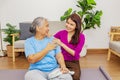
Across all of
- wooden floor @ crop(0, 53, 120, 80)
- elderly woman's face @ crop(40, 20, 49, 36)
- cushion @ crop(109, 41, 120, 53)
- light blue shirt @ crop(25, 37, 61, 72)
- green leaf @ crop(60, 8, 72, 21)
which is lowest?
wooden floor @ crop(0, 53, 120, 80)

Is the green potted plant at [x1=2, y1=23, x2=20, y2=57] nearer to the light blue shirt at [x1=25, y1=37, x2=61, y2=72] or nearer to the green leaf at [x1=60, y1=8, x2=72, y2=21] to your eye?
the green leaf at [x1=60, y1=8, x2=72, y2=21]

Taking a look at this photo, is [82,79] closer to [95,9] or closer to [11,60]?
[11,60]

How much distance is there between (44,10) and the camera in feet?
16.2

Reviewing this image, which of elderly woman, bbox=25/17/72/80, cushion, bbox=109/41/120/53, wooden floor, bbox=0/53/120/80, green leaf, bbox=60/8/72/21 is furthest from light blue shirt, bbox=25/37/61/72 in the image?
green leaf, bbox=60/8/72/21

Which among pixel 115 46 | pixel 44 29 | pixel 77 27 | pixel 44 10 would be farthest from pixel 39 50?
pixel 44 10

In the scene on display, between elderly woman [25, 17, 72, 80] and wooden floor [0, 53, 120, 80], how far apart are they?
147 cm

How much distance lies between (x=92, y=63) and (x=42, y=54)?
7.11ft

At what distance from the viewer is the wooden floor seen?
12.6 ft

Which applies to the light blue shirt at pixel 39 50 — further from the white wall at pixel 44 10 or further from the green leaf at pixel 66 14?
the white wall at pixel 44 10

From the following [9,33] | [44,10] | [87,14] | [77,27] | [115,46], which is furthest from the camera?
[44,10]

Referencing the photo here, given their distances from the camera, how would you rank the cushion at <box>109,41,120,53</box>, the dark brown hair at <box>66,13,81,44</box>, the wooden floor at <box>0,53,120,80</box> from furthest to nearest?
the cushion at <box>109,41,120,53</box>
the wooden floor at <box>0,53,120,80</box>
the dark brown hair at <box>66,13,81,44</box>

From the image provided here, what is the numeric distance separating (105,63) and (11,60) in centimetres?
194

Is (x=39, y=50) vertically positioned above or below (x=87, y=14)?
below

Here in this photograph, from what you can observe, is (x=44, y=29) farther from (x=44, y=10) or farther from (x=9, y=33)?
(x=44, y=10)
